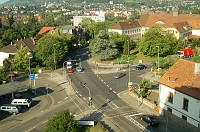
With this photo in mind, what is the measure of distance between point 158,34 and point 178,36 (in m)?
17.3

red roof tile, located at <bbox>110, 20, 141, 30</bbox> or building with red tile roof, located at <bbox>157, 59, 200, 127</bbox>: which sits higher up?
red roof tile, located at <bbox>110, 20, 141, 30</bbox>

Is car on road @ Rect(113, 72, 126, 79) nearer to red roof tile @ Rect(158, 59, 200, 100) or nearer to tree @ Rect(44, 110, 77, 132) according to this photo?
red roof tile @ Rect(158, 59, 200, 100)

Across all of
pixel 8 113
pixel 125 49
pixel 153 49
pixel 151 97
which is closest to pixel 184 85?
pixel 151 97

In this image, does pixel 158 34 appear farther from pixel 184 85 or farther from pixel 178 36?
pixel 184 85

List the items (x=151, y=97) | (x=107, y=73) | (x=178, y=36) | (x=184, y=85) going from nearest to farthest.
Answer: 1. (x=184, y=85)
2. (x=151, y=97)
3. (x=107, y=73)
4. (x=178, y=36)

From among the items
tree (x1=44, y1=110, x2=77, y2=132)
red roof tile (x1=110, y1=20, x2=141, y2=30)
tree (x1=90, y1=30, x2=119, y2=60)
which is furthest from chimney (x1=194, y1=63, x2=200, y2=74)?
red roof tile (x1=110, y1=20, x2=141, y2=30)

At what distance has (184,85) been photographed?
42469 mm

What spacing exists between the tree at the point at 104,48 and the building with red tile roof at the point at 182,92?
1655 inches

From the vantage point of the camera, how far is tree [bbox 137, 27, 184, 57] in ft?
278

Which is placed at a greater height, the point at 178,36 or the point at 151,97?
the point at 178,36

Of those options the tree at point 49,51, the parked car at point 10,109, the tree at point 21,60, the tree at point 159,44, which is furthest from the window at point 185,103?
the tree at point 21,60

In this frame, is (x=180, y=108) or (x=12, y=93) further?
(x=12, y=93)

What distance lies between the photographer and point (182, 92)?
41.6 meters

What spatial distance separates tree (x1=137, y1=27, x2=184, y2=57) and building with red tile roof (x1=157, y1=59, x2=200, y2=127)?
124 ft
